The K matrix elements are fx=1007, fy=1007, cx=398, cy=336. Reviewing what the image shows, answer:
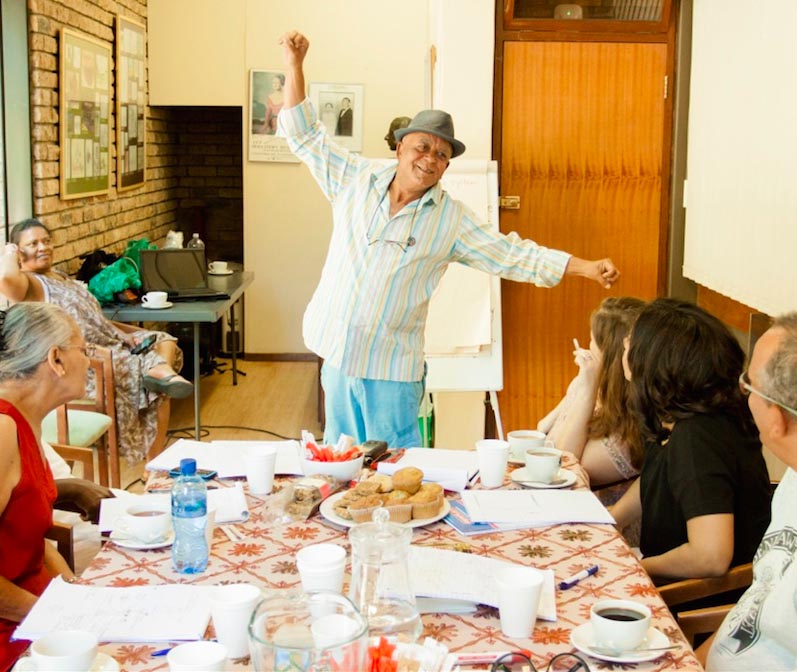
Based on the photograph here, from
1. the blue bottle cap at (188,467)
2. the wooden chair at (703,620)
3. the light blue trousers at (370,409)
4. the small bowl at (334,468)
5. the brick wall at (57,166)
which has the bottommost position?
the wooden chair at (703,620)

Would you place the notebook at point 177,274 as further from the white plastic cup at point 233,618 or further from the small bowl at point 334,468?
the white plastic cup at point 233,618

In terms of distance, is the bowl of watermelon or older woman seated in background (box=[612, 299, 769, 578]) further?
the bowl of watermelon

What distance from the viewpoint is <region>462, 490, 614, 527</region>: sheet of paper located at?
6.75ft

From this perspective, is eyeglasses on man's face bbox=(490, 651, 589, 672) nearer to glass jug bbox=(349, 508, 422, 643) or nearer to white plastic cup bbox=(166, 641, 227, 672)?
glass jug bbox=(349, 508, 422, 643)

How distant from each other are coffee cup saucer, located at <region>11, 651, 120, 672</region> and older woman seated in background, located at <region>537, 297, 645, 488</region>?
1513 mm

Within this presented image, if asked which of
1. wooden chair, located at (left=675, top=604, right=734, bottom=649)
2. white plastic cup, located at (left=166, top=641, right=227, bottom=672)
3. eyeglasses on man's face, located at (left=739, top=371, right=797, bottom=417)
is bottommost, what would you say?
wooden chair, located at (left=675, top=604, right=734, bottom=649)

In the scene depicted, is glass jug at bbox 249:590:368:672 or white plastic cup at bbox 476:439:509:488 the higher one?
glass jug at bbox 249:590:368:672

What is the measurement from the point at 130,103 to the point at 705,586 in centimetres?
552

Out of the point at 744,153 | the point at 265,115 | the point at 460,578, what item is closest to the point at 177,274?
the point at 265,115

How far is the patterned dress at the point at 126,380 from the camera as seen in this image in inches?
188

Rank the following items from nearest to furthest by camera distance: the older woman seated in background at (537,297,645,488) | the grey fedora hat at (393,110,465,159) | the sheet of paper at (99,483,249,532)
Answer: the sheet of paper at (99,483,249,532) < the older woman seated in background at (537,297,645,488) < the grey fedora hat at (393,110,465,159)

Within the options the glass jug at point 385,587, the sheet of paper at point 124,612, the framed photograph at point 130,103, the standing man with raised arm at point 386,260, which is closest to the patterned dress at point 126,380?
the framed photograph at point 130,103

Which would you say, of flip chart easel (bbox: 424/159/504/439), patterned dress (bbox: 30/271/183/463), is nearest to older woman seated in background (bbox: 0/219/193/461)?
patterned dress (bbox: 30/271/183/463)

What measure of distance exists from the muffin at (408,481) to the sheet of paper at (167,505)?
319 mm
